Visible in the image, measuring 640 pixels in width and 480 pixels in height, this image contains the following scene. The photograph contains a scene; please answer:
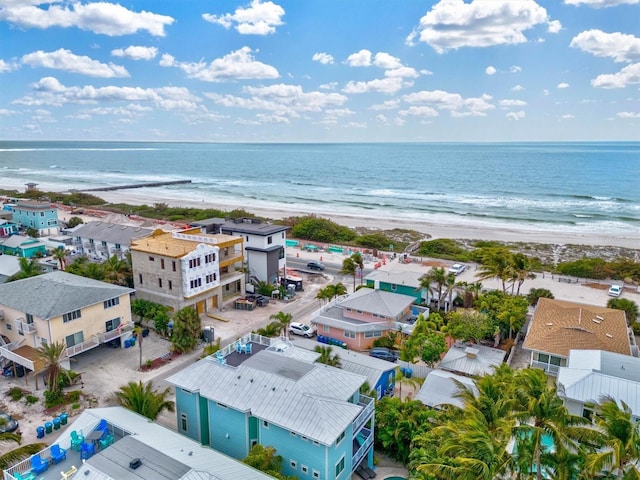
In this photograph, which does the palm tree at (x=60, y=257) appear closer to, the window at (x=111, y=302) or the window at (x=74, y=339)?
the window at (x=111, y=302)

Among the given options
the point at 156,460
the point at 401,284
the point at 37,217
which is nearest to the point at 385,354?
the point at 401,284

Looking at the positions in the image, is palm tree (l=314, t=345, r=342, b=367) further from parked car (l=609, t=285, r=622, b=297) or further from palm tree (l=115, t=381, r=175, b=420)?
parked car (l=609, t=285, r=622, b=297)

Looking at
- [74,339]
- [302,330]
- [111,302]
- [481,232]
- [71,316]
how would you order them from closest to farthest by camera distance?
[71,316] → [74,339] → [111,302] → [302,330] → [481,232]

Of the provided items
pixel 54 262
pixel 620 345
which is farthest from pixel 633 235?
pixel 54 262

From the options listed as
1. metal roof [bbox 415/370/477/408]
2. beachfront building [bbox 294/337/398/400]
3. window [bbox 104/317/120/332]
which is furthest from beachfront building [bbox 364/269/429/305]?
window [bbox 104/317/120/332]

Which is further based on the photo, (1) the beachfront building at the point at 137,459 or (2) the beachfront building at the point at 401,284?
(2) the beachfront building at the point at 401,284

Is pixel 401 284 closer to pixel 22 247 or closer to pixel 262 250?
pixel 262 250

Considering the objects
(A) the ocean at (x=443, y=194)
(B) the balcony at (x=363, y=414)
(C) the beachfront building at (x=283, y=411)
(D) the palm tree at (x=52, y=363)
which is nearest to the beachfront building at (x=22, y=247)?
(D) the palm tree at (x=52, y=363)

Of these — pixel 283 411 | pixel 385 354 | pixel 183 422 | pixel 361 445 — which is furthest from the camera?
pixel 385 354
